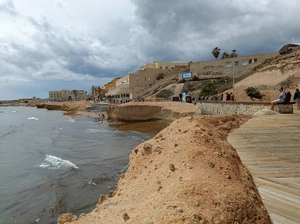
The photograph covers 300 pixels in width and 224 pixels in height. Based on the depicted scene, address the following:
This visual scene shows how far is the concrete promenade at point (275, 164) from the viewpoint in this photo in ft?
8.98

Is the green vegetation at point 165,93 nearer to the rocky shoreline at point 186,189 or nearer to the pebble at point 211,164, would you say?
the rocky shoreline at point 186,189

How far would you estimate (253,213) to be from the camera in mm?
2459

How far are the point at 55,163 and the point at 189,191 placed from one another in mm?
9498

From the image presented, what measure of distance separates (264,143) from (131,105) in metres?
29.5

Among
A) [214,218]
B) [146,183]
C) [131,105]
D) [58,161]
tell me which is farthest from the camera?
[131,105]

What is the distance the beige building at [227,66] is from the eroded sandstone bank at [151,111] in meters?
25.1

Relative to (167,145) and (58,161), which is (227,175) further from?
(58,161)

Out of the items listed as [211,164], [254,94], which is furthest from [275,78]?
[211,164]

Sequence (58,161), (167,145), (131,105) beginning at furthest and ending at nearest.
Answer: (131,105) → (58,161) → (167,145)

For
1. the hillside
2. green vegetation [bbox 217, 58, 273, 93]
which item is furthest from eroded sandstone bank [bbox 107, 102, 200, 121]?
green vegetation [bbox 217, 58, 273, 93]

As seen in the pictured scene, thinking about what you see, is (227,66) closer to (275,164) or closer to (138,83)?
(138,83)

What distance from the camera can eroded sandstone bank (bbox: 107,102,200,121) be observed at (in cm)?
2884

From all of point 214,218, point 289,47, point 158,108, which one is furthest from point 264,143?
point 289,47

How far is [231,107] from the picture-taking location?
18.1m
